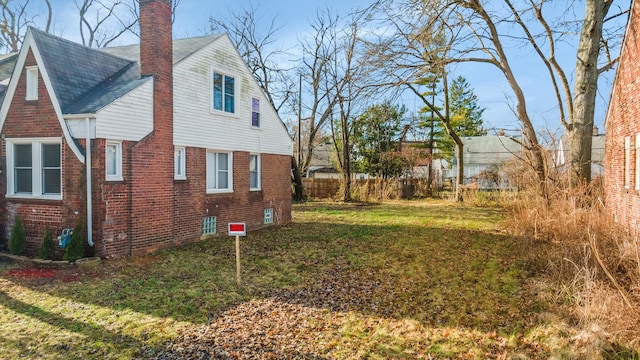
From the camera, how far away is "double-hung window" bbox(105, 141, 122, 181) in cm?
933

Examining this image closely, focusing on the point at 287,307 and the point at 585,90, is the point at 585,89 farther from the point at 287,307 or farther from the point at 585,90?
the point at 287,307

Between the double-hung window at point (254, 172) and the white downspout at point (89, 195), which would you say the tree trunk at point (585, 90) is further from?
the white downspout at point (89, 195)

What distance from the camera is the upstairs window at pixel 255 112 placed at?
48.3 ft

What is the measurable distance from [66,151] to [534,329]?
992 centimetres

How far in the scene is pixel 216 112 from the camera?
12789 mm

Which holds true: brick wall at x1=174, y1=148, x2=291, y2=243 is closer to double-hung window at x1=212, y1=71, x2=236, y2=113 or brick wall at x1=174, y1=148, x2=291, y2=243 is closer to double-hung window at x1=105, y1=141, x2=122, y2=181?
double-hung window at x1=212, y1=71, x2=236, y2=113

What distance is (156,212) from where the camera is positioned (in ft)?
34.3

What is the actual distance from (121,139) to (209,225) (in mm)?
4209

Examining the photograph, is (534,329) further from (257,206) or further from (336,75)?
(336,75)

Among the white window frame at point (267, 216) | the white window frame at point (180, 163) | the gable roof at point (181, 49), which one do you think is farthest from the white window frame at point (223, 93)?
the white window frame at point (267, 216)

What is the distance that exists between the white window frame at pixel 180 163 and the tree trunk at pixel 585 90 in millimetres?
11811

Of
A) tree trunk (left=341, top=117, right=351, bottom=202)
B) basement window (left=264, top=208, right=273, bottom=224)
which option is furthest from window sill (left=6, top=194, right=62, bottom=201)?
tree trunk (left=341, top=117, right=351, bottom=202)

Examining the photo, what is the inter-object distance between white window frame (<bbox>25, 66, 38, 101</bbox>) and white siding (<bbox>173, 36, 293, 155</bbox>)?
10.5 ft

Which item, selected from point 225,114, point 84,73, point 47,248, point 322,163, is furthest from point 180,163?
point 322,163
